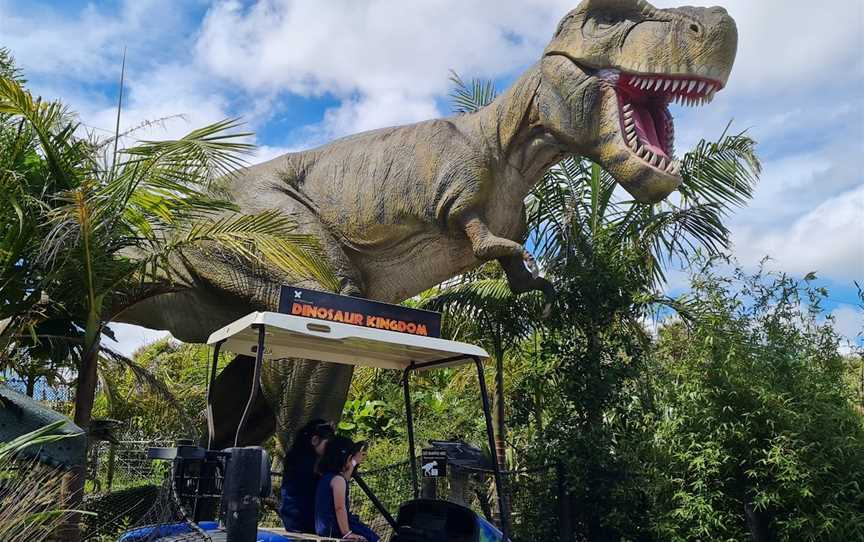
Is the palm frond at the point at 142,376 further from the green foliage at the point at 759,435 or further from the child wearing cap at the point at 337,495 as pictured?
the green foliage at the point at 759,435

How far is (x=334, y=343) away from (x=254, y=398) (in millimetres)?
1228

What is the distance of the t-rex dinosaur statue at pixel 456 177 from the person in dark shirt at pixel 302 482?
1.52 meters

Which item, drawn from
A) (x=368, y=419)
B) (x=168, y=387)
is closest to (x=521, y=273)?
(x=368, y=419)

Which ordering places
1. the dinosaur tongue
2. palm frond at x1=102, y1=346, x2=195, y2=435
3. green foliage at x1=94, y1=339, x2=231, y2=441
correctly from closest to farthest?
the dinosaur tongue < palm frond at x1=102, y1=346, x2=195, y2=435 < green foliage at x1=94, y1=339, x2=231, y2=441

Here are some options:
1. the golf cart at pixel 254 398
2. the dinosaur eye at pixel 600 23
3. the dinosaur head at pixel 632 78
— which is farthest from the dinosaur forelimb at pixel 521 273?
the dinosaur eye at pixel 600 23

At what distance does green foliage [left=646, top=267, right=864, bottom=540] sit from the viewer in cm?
720

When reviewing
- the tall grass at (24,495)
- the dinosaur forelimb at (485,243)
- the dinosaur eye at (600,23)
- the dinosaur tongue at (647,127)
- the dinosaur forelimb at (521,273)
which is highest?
the dinosaur eye at (600,23)

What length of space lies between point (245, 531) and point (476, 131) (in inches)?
169

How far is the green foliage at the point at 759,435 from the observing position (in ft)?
23.6

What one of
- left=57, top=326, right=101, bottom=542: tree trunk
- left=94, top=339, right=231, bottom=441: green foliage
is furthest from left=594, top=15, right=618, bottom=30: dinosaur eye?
left=94, top=339, right=231, bottom=441: green foliage

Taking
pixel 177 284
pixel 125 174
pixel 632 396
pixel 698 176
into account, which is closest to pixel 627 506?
pixel 632 396

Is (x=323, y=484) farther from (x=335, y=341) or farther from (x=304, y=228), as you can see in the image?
(x=304, y=228)

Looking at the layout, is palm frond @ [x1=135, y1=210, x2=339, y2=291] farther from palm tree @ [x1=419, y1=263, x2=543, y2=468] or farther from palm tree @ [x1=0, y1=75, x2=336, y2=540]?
palm tree @ [x1=419, y1=263, x2=543, y2=468]

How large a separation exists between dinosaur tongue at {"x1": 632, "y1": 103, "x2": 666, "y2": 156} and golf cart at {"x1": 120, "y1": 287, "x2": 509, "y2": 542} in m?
2.48
